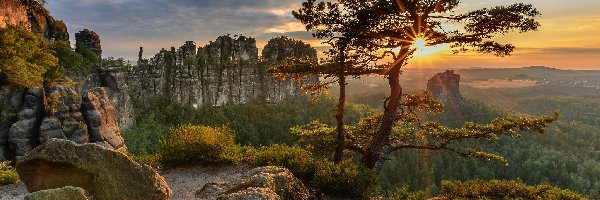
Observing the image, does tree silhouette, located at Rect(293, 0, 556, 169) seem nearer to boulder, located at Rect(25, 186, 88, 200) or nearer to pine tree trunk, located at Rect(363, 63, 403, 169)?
pine tree trunk, located at Rect(363, 63, 403, 169)

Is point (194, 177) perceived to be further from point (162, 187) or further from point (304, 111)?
point (304, 111)

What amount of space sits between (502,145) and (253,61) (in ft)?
230

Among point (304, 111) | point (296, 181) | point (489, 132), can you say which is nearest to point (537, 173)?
point (304, 111)

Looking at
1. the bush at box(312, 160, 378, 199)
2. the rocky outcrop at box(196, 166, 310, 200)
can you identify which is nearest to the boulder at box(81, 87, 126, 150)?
the bush at box(312, 160, 378, 199)

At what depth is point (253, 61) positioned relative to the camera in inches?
3765

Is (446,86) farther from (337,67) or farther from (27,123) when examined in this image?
(337,67)

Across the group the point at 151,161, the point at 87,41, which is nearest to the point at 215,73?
the point at 87,41

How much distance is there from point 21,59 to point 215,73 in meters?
54.6

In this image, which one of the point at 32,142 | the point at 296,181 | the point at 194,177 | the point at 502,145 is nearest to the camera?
the point at 296,181

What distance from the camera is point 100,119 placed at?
1489 inches

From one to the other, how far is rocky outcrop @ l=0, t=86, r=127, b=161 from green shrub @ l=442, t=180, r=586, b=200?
28.7 metres

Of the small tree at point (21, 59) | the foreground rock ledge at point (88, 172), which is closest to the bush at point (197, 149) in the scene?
the foreground rock ledge at point (88, 172)

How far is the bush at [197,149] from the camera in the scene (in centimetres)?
2125

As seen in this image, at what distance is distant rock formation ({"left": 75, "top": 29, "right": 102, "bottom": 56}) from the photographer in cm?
6331
